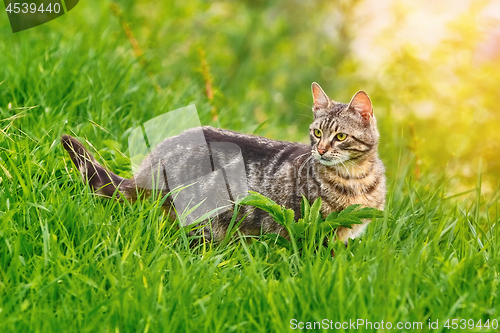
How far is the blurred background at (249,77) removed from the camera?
3.71m

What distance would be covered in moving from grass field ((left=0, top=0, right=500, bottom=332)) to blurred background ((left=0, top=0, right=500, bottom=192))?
0.03 m

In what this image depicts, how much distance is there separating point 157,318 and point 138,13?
563 cm

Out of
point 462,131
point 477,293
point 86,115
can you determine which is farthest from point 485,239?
point 86,115

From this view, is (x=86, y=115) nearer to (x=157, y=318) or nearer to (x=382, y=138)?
(x=157, y=318)

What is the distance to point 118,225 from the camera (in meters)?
2.52

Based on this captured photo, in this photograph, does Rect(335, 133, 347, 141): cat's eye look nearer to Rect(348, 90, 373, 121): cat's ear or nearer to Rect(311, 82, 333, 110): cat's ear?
Rect(348, 90, 373, 121): cat's ear

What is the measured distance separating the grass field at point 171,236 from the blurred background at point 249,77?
0.08 ft

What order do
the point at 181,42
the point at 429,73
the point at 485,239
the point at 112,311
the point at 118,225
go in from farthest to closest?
1. the point at 181,42
2. the point at 429,73
3. the point at 485,239
4. the point at 118,225
5. the point at 112,311

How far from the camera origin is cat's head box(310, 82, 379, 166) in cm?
295
